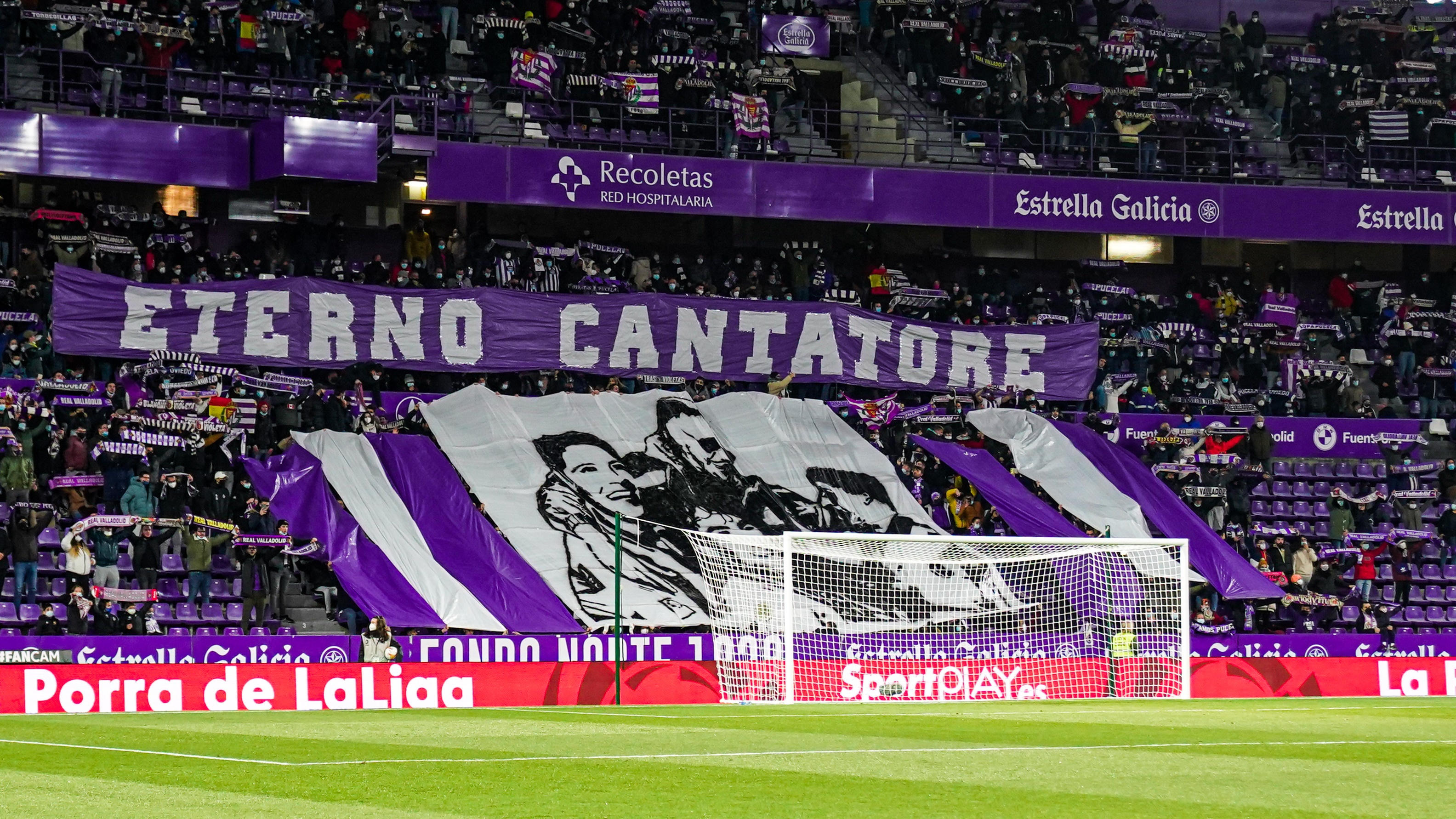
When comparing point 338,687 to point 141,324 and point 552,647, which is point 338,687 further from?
point 141,324

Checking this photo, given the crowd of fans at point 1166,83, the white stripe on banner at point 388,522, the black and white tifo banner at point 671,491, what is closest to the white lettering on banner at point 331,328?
the black and white tifo banner at point 671,491

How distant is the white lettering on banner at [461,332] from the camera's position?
99.1 feet

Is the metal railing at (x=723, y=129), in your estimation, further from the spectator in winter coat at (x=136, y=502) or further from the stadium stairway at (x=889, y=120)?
the spectator in winter coat at (x=136, y=502)

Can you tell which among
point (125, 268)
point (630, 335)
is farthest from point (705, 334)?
point (125, 268)

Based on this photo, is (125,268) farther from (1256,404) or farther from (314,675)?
(1256,404)

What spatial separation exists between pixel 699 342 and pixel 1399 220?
533 inches

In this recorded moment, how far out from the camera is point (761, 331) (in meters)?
31.9

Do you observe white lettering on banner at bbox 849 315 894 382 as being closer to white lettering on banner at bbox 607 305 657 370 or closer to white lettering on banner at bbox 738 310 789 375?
white lettering on banner at bbox 738 310 789 375

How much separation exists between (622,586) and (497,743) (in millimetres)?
13933

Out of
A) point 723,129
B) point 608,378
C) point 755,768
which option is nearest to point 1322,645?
point 608,378

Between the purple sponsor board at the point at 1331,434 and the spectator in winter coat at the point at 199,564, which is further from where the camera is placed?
the purple sponsor board at the point at 1331,434

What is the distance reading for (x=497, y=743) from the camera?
39.9 feet

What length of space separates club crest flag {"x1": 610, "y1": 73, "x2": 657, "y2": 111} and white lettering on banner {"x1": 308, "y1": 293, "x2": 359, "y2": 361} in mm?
6197

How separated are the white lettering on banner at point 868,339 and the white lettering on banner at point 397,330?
7.25 m
